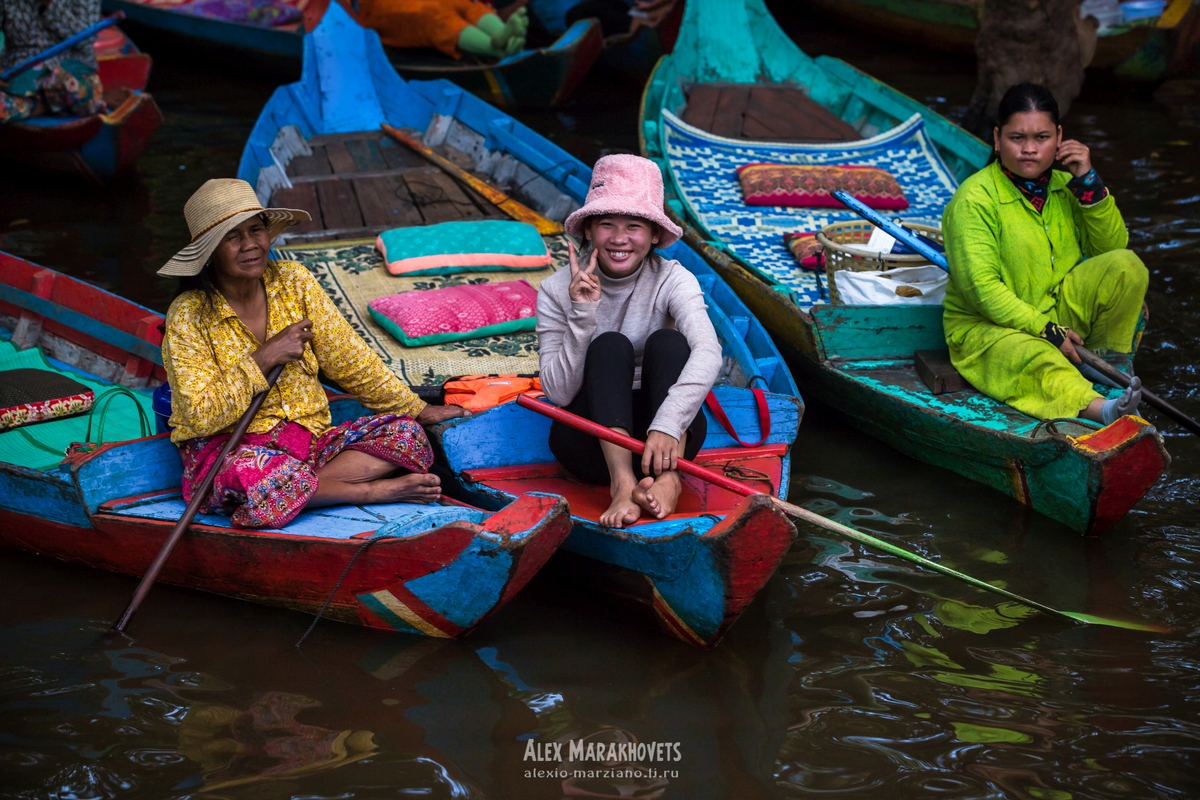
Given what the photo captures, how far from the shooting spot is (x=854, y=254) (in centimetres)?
425

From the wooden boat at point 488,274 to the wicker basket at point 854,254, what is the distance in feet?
1.61

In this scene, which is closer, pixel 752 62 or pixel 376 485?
pixel 376 485

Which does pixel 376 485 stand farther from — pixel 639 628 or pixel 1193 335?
pixel 1193 335

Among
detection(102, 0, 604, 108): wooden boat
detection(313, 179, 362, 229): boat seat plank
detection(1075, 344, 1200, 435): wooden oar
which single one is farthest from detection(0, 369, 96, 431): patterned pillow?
detection(102, 0, 604, 108): wooden boat

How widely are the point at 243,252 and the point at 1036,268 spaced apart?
8.70 ft

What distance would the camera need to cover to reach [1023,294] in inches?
148

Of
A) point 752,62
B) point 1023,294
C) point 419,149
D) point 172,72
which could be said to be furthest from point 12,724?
point 172,72

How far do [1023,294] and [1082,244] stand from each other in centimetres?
31

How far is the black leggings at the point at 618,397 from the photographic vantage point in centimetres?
287

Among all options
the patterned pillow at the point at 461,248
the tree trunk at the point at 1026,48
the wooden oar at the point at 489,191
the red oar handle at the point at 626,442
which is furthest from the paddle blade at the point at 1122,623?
the tree trunk at the point at 1026,48

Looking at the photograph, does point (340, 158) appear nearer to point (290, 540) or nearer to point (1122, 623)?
point (290, 540)

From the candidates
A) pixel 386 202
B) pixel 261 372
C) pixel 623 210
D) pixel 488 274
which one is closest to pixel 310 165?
pixel 386 202

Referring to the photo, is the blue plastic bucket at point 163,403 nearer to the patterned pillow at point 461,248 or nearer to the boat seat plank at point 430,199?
the patterned pillow at point 461,248

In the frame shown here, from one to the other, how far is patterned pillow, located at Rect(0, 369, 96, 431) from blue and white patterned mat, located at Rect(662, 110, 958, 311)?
2.76 metres
